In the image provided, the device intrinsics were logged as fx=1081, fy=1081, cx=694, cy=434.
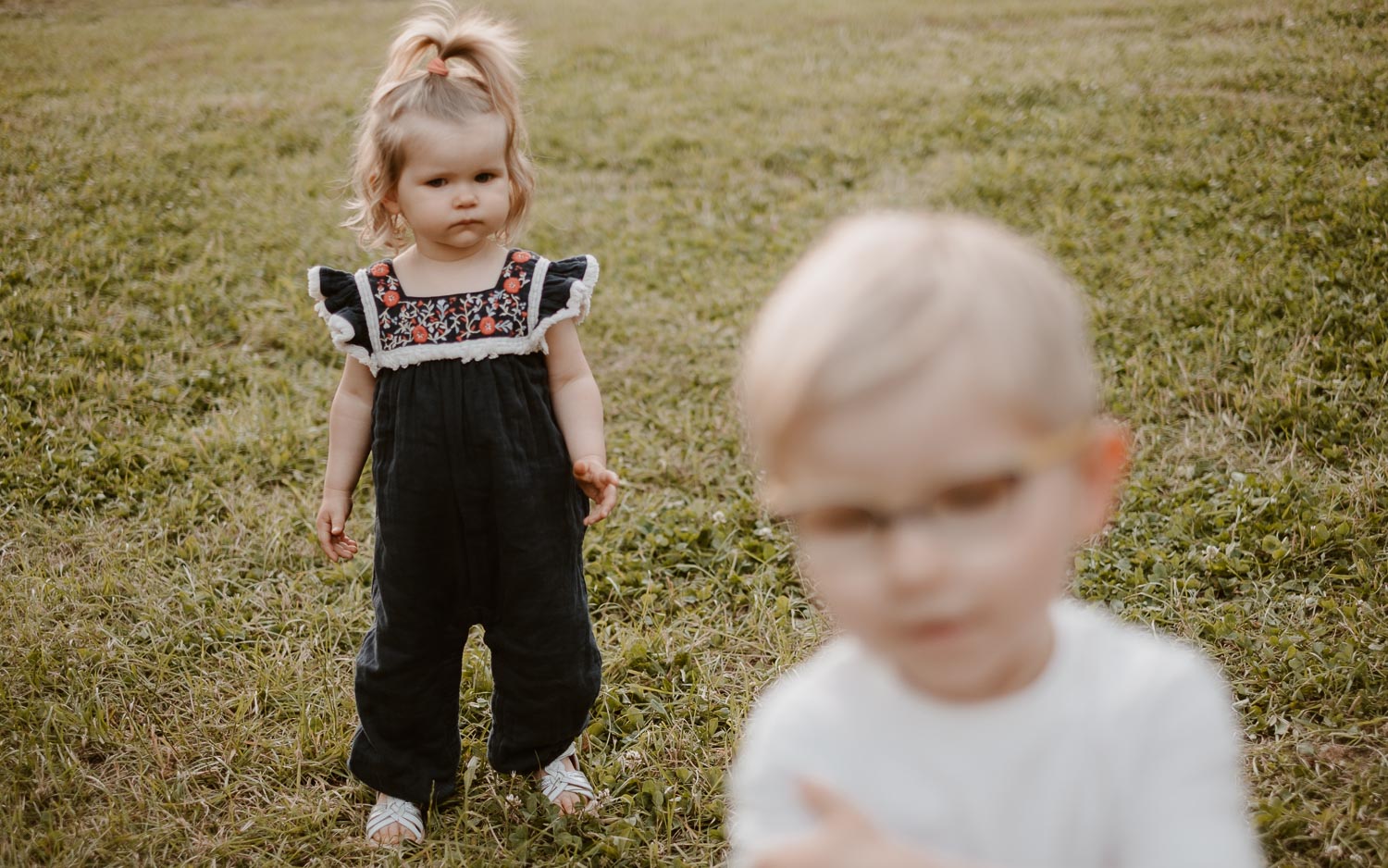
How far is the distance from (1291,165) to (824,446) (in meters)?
6.13

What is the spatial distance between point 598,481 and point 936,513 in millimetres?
1464

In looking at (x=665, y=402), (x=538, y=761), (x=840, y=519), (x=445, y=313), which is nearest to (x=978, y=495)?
Result: (x=840, y=519)

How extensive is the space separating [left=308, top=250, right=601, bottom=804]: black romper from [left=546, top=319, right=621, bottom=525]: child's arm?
30 millimetres

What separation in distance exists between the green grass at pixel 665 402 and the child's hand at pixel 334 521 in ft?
2.28

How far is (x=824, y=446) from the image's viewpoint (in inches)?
40.9

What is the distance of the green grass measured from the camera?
2873 millimetres

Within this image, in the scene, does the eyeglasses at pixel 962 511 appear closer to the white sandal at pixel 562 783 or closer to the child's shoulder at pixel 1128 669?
the child's shoulder at pixel 1128 669

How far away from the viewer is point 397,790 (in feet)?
9.09

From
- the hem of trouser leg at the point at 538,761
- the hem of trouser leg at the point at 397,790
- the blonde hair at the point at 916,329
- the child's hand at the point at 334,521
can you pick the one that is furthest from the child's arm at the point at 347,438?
the blonde hair at the point at 916,329

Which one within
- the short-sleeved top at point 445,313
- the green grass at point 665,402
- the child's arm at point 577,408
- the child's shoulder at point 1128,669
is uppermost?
the short-sleeved top at point 445,313

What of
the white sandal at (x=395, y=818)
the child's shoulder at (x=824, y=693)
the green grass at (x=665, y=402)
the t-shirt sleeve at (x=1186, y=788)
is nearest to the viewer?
the t-shirt sleeve at (x=1186, y=788)

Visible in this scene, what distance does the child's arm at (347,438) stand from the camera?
2.50 metres

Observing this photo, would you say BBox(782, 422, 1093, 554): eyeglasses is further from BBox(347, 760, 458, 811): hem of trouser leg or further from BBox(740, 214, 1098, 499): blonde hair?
BBox(347, 760, 458, 811): hem of trouser leg

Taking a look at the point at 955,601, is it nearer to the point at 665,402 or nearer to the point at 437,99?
the point at 437,99
